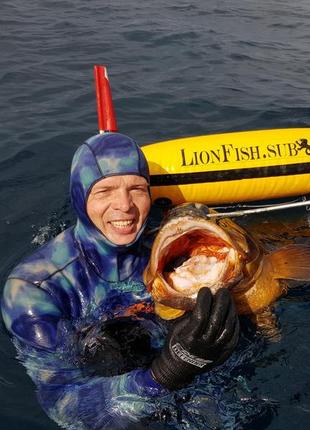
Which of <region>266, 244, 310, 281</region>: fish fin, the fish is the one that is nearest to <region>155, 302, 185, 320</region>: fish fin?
the fish

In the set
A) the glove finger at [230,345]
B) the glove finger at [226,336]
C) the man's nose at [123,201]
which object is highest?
the man's nose at [123,201]

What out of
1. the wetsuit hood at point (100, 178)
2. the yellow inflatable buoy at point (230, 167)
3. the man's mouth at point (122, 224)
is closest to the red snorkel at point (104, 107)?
the yellow inflatable buoy at point (230, 167)

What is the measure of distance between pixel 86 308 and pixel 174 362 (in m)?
1.23

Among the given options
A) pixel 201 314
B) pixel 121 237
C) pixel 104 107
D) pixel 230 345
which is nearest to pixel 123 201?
pixel 121 237

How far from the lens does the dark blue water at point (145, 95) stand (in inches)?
162

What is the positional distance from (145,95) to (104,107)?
203 inches

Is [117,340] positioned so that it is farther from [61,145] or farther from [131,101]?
[131,101]

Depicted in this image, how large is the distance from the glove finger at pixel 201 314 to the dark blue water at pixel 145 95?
1.03 metres

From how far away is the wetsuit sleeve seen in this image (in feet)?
11.0

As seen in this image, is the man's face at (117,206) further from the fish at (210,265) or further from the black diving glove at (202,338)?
the black diving glove at (202,338)

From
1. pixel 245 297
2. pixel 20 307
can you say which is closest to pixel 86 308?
pixel 20 307

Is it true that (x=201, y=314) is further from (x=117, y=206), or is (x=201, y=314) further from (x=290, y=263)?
(x=290, y=263)

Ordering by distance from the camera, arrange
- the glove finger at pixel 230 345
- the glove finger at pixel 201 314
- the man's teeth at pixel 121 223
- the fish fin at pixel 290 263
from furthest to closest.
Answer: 1. the fish fin at pixel 290 263
2. the man's teeth at pixel 121 223
3. the glove finger at pixel 230 345
4. the glove finger at pixel 201 314

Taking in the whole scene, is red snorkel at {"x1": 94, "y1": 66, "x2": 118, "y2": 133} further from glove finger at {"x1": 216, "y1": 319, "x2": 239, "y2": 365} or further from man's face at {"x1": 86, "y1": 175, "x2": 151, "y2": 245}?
glove finger at {"x1": 216, "y1": 319, "x2": 239, "y2": 365}
